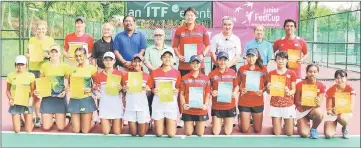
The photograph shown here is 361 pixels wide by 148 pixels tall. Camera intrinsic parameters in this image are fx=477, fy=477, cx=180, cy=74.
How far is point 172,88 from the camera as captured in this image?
20.9ft

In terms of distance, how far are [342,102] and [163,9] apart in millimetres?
5881

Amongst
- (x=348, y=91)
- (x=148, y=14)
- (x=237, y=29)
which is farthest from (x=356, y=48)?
(x=348, y=91)

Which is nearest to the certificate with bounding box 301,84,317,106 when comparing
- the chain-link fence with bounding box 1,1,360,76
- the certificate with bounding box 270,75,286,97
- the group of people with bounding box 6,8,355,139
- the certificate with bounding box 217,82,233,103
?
the group of people with bounding box 6,8,355,139

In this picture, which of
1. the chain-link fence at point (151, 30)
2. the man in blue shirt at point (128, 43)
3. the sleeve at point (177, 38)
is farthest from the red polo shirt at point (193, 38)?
the chain-link fence at point (151, 30)

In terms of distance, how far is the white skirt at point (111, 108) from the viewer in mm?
6508

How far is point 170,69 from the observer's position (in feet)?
21.4

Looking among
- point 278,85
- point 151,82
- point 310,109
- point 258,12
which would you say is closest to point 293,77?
point 278,85

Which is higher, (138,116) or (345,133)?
(138,116)

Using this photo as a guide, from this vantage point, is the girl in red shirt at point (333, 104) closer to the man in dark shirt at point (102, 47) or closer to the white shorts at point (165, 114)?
the white shorts at point (165, 114)

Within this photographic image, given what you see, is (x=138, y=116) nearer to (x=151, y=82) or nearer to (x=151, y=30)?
(x=151, y=82)

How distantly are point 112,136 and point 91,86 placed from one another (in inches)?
30.7

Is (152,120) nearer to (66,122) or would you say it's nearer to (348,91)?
(66,122)

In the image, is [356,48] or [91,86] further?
[356,48]

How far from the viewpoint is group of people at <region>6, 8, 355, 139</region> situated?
6461 mm
